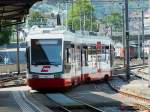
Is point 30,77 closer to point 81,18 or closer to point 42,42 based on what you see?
point 42,42

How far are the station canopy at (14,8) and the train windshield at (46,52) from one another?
69.0 inches

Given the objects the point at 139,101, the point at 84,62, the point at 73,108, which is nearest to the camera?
the point at 73,108

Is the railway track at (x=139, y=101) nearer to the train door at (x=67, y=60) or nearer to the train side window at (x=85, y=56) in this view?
the train side window at (x=85, y=56)

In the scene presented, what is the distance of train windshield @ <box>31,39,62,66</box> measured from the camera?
28.9m

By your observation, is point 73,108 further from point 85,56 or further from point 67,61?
point 85,56

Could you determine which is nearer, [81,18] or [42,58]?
[42,58]

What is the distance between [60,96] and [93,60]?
8.28 m

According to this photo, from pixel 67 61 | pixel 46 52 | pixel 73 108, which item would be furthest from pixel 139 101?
pixel 46 52

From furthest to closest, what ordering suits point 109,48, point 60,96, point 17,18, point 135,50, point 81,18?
point 81,18 < point 135,50 < point 109,48 < point 17,18 < point 60,96

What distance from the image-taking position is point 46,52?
2892cm

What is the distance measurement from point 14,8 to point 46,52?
4.24 m

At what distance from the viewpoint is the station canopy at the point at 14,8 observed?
21.6m

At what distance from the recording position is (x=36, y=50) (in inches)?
1144

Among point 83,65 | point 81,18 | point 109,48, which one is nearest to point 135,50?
point 81,18
